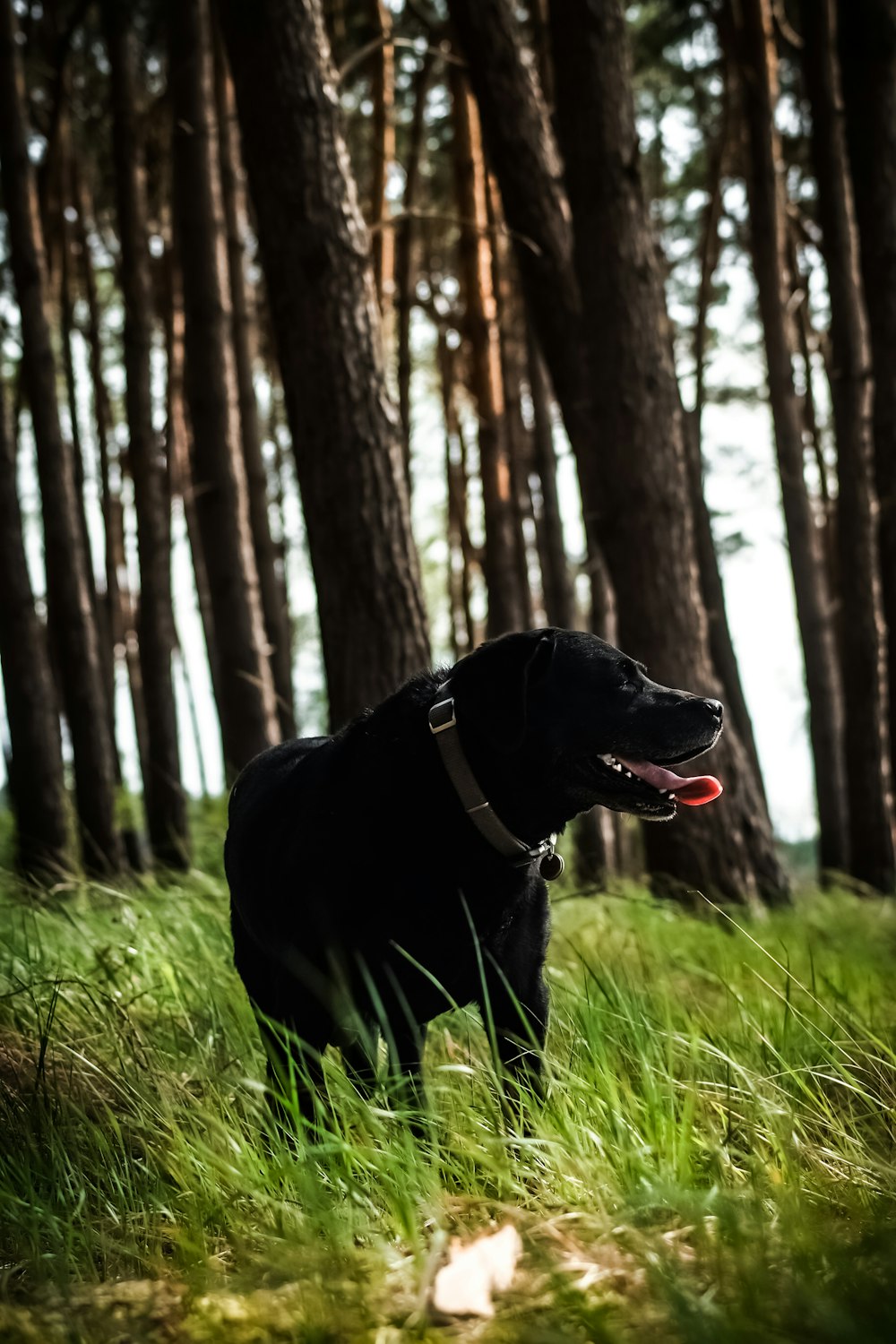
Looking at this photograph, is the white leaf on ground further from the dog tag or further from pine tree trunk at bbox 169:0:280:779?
pine tree trunk at bbox 169:0:280:779

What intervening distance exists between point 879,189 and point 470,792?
8.35 m

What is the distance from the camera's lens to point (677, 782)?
359 centimetres

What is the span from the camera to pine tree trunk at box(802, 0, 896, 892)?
32.5 feet

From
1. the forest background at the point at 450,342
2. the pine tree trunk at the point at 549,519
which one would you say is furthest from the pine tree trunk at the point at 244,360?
the pine tree trunk at the point at 549,519

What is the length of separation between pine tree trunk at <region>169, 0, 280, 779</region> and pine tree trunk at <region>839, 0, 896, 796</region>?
5151mm

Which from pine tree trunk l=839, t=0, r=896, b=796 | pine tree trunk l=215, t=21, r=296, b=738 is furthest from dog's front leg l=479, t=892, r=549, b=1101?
pine tree trunk l=215, t=21, r=296, b=738

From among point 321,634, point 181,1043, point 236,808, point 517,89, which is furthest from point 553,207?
point 181,1043

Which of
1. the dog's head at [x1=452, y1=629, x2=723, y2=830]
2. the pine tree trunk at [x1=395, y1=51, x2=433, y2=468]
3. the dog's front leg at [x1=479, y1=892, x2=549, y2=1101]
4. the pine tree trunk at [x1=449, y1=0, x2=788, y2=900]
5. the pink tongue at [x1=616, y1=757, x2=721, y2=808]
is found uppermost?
the pine tree trunk at [x1=395, y1=51, x2=433, y2=468]

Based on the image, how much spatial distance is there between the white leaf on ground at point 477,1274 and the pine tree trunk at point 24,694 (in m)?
8.54

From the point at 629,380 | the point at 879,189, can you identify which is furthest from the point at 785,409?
the point at 629,380

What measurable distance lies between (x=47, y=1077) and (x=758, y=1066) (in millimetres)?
2001

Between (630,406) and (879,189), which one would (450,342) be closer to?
(879,189)

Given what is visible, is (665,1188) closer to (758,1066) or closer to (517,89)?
(758,1066)

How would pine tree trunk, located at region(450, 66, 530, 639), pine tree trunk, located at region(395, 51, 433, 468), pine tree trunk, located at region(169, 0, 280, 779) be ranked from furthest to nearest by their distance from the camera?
pine tree trunk, located at region(395, 51, 433, 468)
pine tree trunk, located at region(450, 66, 530, 639)
pine tree trunk, located at region(169, 0, 280, 779)
